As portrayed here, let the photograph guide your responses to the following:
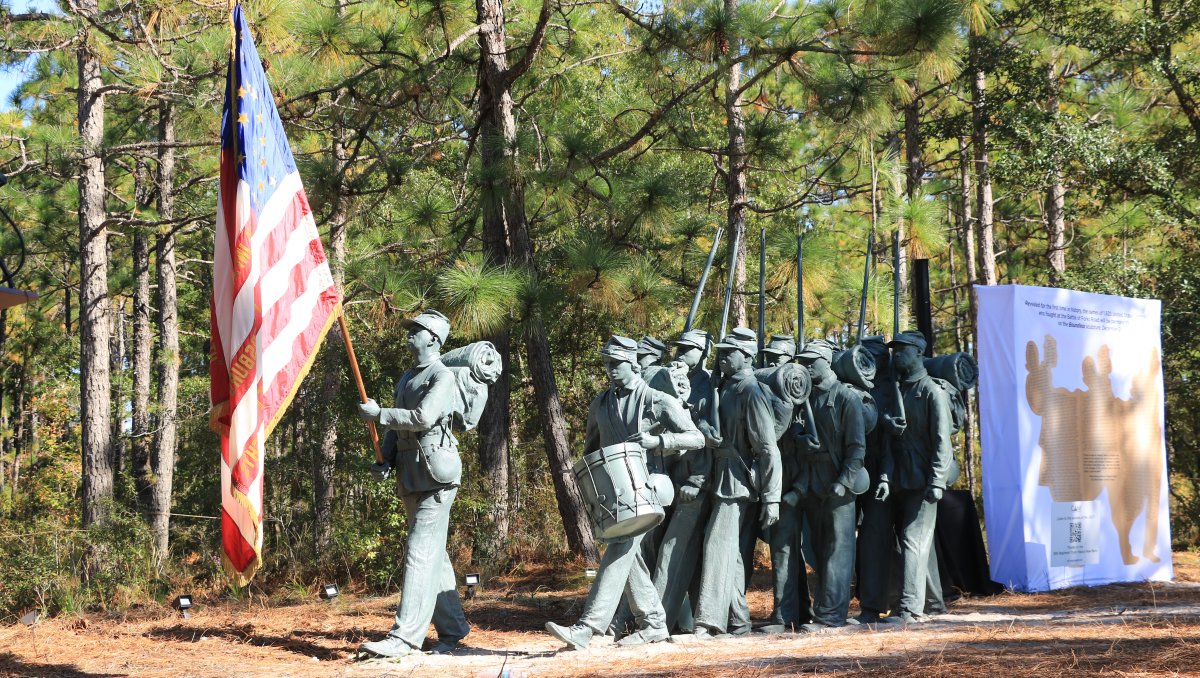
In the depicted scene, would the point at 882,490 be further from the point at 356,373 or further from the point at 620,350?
the point at 356,373

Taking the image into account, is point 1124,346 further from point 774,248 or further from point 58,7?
point 58,7

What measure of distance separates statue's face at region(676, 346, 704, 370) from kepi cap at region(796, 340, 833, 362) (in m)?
0.94

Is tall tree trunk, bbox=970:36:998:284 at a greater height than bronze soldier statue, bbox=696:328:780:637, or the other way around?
tall tree trunk, bbox=970:36:998:284

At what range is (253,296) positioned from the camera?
618 cm

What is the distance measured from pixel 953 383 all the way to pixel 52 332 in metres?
19.0

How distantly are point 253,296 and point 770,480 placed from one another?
3.77m

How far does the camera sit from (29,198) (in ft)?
62.0

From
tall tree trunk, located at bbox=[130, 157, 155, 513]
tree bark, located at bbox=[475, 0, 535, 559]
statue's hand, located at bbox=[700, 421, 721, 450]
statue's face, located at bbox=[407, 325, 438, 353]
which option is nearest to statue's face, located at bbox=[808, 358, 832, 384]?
statue's hand, located at bbox=[700, 421, 721, 450]

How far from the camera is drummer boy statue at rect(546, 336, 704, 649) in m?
7.60

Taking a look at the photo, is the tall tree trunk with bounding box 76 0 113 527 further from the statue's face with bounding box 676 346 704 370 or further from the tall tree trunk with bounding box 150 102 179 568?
the statue's face with bounding box 676 346 704 370

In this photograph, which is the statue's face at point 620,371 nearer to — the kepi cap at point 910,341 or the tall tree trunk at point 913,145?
the kepi cap at point 910,341

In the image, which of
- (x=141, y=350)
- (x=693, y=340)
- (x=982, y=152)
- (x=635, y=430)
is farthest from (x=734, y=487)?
(x=141, y=350)

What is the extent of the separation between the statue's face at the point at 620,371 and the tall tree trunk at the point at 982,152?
8742mm

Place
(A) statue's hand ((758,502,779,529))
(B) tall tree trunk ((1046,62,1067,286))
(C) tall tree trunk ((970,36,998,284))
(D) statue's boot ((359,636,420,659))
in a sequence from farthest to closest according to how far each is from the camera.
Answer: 1. (B) tall tree trunk ((1046,62,1067,286))
2. (C) tall tree trunk ((970,36,998,284))
3. (A) statue's hand ((758,502,779,529))
4. (D) statue's boot ((359,636,420,659))
